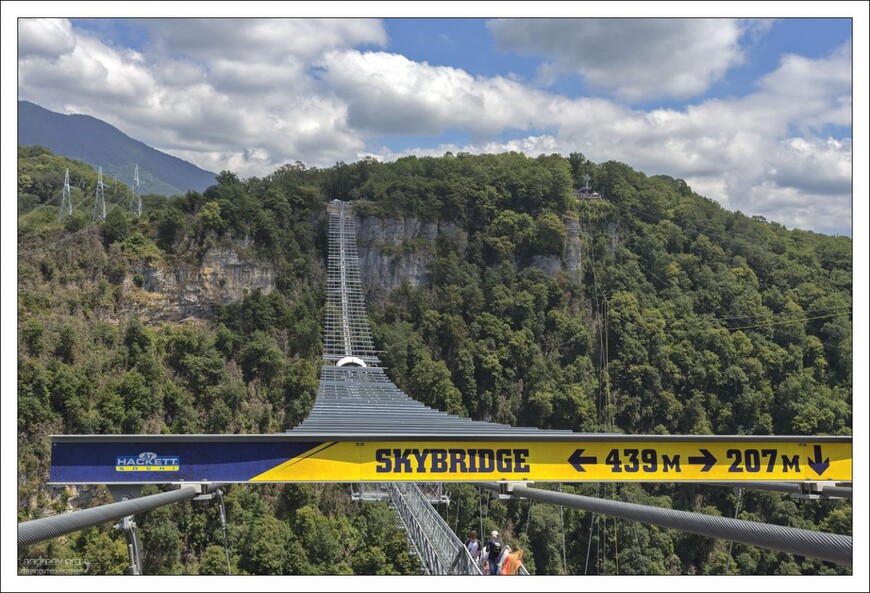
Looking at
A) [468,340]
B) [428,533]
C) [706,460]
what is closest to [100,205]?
[468,340]

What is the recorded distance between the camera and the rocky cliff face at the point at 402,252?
57.0 metres

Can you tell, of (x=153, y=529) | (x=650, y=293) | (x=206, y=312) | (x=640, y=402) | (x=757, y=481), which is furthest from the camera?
(x=650, y=293)

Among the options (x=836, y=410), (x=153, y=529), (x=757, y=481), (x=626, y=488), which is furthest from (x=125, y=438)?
(x=836, y=410)

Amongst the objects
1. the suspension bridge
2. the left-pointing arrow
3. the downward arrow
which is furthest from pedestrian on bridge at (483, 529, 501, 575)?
the downward arrow

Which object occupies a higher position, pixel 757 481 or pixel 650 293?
pixel 650 293

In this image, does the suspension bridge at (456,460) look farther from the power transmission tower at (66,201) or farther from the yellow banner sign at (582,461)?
the power transmission tower at (66,201)

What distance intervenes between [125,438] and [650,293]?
5120 centimetres

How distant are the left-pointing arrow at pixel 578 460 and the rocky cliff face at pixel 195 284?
128 feet

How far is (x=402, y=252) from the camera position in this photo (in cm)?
5759

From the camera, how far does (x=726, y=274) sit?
2306 inches

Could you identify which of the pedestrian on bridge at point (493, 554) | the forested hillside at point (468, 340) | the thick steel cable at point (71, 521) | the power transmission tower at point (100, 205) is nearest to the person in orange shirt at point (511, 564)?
the pedestrian on bridge at point (493, 554)

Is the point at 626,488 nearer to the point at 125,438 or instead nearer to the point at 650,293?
the point at 650,293

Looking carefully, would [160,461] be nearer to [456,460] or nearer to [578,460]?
[456,460]

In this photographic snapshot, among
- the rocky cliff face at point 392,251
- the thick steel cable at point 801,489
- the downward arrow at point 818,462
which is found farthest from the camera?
the rocky cliff face at point 392,251
